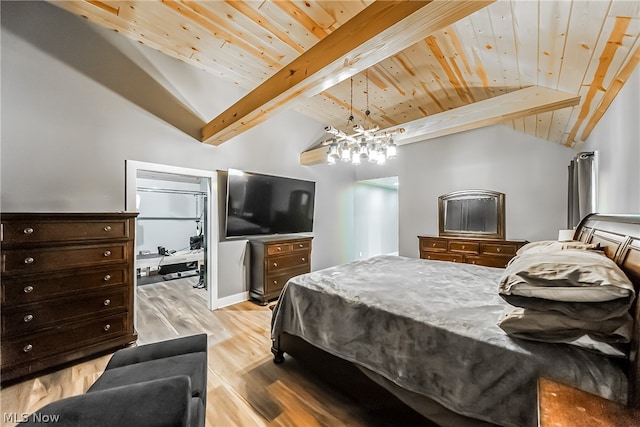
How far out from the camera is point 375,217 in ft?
23.6

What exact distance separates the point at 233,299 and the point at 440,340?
3151mm

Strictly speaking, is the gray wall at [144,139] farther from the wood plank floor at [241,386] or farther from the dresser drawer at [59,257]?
the wood plank floor at [241,386]

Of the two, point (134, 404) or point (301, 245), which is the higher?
point (301, 245)

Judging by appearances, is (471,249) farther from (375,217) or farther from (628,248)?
(375,217)

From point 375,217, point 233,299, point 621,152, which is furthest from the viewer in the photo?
point 375,217

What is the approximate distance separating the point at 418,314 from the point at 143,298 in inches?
167

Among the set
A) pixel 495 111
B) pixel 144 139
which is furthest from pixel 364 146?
pixel 144 139

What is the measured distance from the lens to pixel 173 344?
1.45m

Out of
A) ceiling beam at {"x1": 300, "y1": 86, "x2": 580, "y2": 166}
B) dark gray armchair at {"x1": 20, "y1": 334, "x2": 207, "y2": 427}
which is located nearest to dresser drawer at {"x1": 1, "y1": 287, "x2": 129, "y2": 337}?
dark gray armchair at {"x1": 20, "y1": 334, "x2": 207, "y2": 427}

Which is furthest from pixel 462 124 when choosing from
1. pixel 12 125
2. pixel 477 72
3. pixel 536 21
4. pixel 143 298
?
pixel 143 298

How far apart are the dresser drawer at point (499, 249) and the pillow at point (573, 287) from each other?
295 cm

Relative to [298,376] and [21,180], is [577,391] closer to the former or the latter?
[298,376]

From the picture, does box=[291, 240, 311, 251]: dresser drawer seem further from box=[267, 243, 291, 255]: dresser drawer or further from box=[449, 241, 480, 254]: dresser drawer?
box=[449, 241, 480, 254]: dresser drawer

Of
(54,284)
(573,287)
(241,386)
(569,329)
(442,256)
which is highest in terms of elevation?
(573,287)
